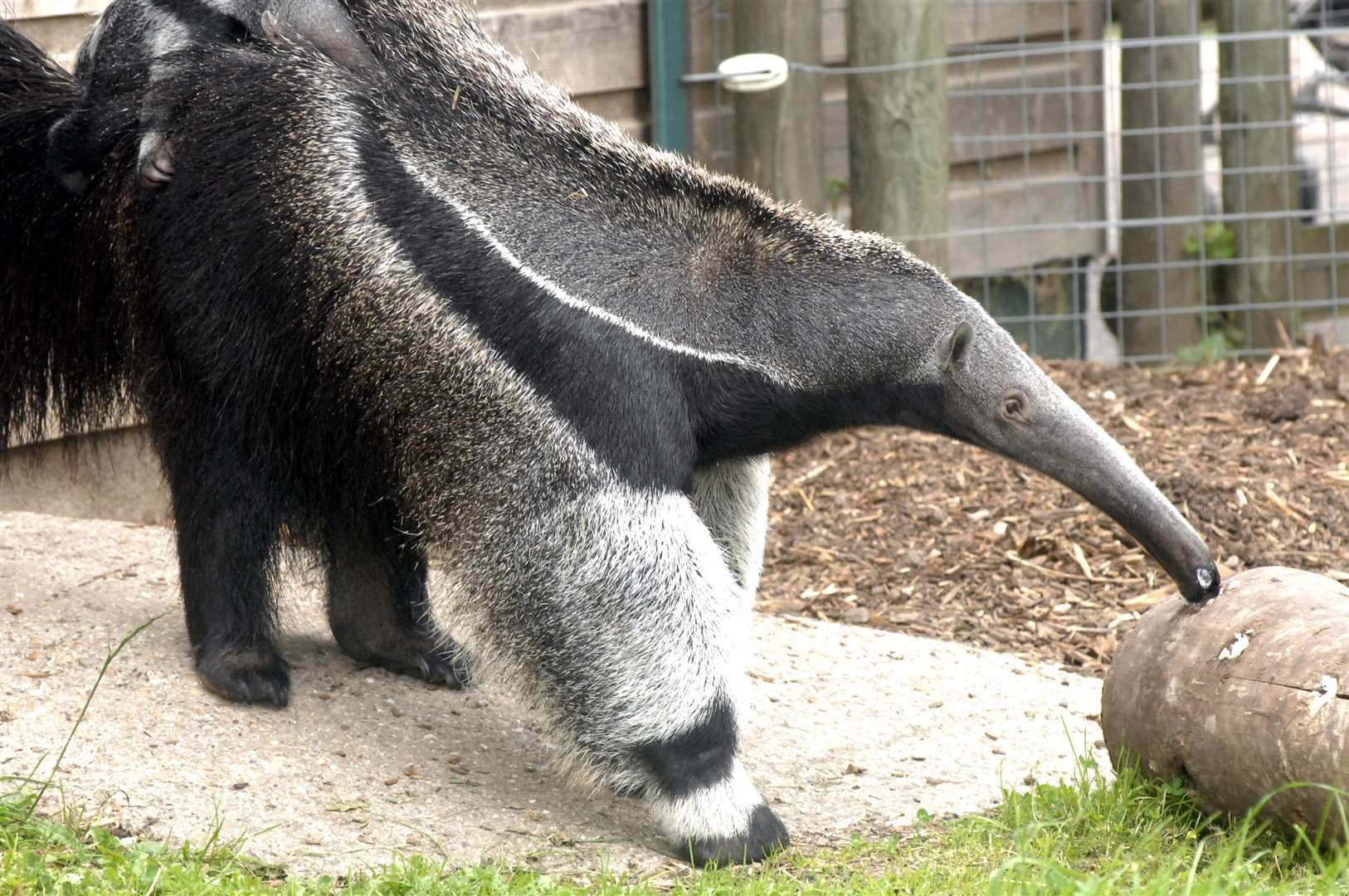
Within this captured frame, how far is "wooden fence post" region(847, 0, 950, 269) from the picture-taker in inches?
303

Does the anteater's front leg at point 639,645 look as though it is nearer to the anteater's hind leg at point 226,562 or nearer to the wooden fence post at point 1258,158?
the anteater's hind leg at point 226,562

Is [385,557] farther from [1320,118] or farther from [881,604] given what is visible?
[1320,118]

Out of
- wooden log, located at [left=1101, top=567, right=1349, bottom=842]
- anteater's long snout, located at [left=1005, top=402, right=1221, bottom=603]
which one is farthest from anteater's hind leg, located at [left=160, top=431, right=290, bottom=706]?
wooden log, located at [left=1101, top=567, right=1349, bottom=842]

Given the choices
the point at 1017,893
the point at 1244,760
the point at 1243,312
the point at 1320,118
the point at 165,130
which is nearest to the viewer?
the point at 1017,893

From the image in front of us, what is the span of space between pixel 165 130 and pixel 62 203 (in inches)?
22.6

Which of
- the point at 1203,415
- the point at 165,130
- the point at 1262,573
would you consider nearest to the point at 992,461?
the point at 1203,415

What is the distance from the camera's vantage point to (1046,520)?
6527 millimetres

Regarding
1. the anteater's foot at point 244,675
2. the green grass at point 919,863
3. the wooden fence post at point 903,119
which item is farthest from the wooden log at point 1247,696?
the wooden fence post at point 903,119

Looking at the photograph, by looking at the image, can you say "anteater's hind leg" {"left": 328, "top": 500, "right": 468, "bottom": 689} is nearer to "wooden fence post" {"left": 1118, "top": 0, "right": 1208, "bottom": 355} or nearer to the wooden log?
the wooden log

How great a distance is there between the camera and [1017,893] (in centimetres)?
319

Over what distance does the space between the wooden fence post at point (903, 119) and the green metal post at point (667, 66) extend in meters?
0.82

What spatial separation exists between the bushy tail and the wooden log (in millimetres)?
2897

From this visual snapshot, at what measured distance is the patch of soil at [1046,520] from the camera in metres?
6.00

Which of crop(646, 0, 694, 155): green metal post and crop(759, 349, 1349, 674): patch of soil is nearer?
crop(759, 349, 1349, 674): patch of soil
